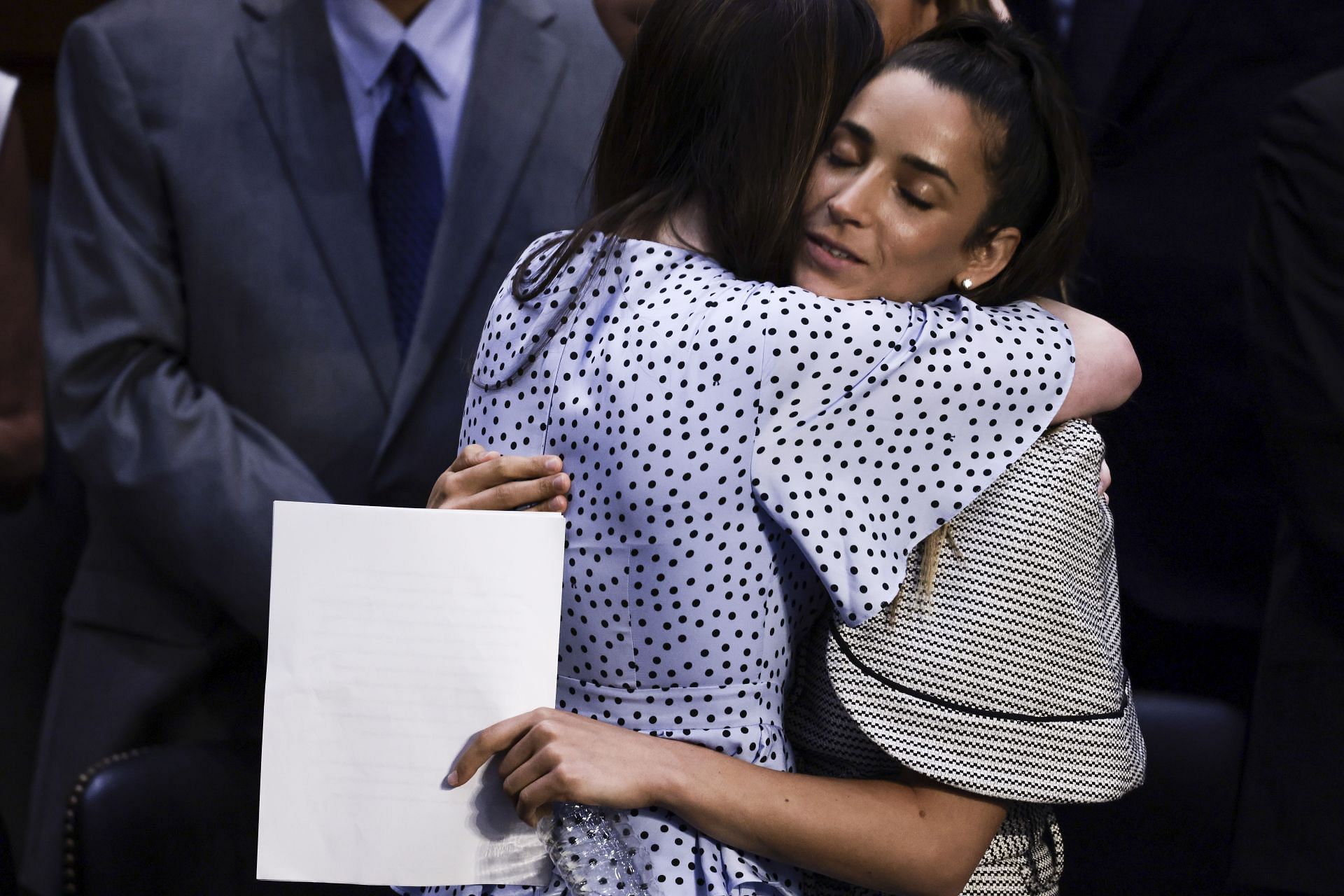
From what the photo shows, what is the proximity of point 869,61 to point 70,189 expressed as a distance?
139 centimetres

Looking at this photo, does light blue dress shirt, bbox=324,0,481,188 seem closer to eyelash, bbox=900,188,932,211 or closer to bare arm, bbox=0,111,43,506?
bare arm, bbox=0,111,43,506

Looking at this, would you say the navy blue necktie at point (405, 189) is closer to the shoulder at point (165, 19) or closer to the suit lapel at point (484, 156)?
the suit lapel at point (484, 156)

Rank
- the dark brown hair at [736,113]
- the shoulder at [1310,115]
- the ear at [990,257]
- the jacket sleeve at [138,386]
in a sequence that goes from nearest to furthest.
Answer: the dark brown hair at [736,113], the ear at [990,257], the shoulder at [1310,115], the jacket sleeve at [138,386]

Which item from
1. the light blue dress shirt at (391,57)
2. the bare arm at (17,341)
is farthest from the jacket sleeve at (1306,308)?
the bare arm at (17,341)

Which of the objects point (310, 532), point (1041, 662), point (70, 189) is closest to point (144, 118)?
point (70, 189)

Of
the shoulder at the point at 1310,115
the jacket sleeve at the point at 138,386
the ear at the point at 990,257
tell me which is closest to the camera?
the ear at the point at 990,257

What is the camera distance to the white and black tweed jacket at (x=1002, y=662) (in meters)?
1.25

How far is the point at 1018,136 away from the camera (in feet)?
4.56

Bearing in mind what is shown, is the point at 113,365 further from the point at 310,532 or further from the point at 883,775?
the point at 883,775

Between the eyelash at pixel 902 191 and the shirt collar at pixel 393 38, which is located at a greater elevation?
the eyelash at pixel 902 191

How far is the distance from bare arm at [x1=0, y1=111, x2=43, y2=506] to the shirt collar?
1.87ft

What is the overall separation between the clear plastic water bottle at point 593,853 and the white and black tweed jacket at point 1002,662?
0.21 meters

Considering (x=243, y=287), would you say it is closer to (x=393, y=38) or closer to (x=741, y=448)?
(x=393, y=38)

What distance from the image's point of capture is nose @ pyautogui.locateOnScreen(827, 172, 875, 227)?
133cm
